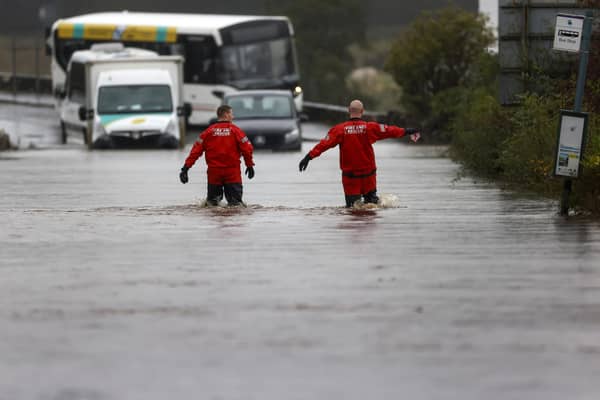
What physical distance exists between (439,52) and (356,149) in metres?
26.7

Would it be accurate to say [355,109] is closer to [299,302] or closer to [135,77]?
[299,302]

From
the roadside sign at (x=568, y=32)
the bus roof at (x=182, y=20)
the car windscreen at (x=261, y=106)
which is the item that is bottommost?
the car windscreen at (x=261, y=106)

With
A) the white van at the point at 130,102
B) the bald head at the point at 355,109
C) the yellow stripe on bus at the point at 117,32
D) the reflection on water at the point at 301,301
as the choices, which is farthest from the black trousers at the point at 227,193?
the yellow stripe on bus at the point at 117,32

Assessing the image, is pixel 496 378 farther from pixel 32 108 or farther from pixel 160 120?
pixel 32 108

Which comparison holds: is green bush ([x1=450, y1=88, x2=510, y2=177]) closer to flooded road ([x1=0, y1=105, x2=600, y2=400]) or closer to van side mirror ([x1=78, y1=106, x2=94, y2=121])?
flooded road ([x1=0, y1=105, x2=600, y2=400])

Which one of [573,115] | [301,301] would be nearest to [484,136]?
[573,115]

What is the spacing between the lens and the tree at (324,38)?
89375 millimetres

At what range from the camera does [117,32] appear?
55531 mm

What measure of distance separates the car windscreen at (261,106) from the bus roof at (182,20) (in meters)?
10.7

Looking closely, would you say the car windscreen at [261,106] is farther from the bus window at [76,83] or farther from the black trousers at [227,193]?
the black trousers at [227,193]

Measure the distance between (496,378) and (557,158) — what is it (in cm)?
964

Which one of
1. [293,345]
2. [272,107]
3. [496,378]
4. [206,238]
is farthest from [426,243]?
[272,107]

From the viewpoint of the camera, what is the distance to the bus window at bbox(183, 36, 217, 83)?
52469 mm

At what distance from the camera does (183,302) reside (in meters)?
11.6
